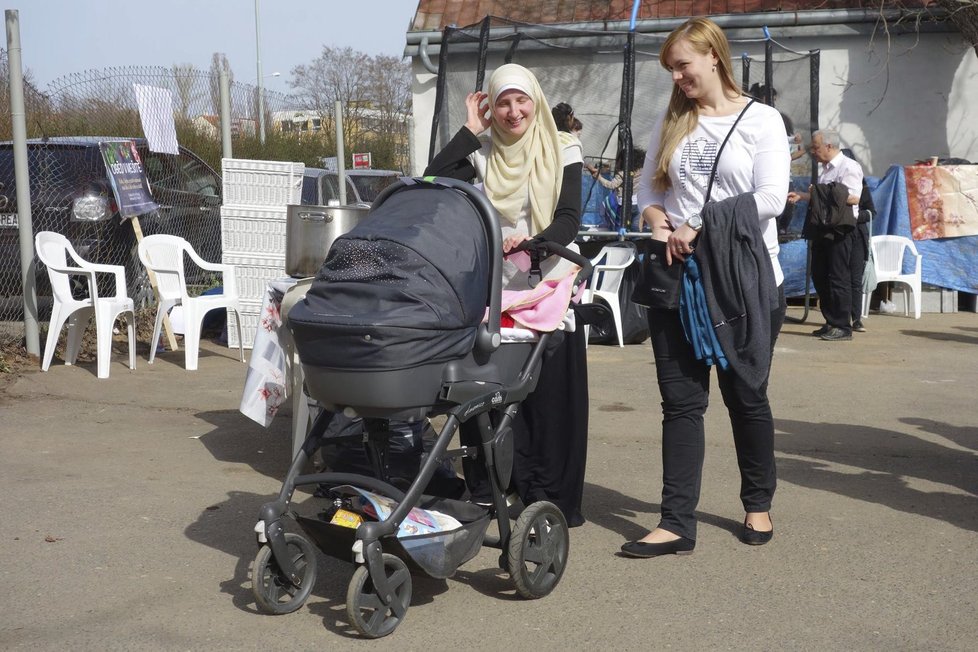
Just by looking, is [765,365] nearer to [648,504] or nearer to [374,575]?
[648,504]

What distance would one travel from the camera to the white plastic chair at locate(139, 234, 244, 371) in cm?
883

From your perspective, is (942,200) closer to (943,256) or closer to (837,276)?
(943,256)

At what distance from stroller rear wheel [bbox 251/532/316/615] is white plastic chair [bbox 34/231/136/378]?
506 centimetres

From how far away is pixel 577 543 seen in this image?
4.66 metres

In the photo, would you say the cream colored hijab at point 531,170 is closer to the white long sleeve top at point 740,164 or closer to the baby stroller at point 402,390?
the white long sleeve top at point 740,164

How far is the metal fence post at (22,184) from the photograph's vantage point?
28.6ft

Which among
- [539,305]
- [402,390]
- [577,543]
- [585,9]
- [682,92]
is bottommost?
[577,543]

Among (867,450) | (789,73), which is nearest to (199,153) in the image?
(789,73)

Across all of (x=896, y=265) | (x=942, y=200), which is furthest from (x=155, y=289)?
(x=942, y=200)

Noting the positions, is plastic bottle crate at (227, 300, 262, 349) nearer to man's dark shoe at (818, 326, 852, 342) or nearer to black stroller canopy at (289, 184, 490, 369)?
man's dark shoe at (818, 326, 852, 342)

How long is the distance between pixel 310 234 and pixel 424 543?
2913mm

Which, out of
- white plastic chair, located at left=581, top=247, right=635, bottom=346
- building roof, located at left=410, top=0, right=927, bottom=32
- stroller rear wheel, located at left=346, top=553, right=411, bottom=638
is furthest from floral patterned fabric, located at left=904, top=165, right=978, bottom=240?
stroller rear wheel, located at left=346, top=553, right=411, bottom=638

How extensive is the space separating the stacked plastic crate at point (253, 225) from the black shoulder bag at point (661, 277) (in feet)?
18.3

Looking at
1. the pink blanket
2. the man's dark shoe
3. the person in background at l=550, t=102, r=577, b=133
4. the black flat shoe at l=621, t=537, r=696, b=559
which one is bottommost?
the black flat shoe at l=621, t=537, r=696, b=559
